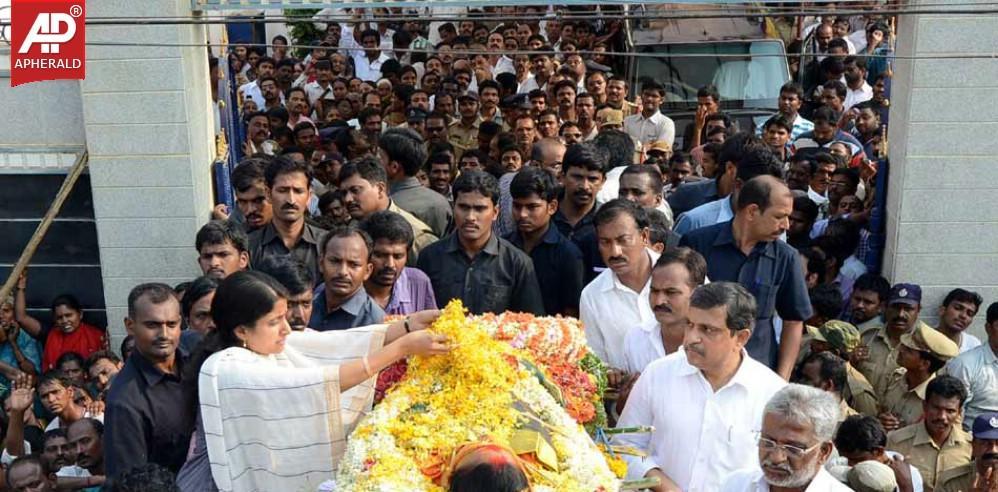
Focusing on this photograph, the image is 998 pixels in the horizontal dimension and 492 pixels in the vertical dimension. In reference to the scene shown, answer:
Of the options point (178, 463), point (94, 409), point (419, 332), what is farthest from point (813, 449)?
point (94, 409)

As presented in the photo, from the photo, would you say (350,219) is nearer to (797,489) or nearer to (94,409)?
(94,409)

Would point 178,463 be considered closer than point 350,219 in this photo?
Yes

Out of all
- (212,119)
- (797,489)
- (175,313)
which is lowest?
(797,489)

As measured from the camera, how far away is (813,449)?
166 inches

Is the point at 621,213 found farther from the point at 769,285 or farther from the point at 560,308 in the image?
the point at 560,308

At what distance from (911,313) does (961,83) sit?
5.53 feet

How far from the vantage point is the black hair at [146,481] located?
462 cm

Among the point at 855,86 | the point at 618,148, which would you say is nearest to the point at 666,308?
the point at 618,148

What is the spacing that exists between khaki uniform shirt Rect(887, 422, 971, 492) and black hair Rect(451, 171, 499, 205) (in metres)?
2.81

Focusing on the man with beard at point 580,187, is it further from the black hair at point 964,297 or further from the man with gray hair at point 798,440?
the man with gray hair at point 798,440

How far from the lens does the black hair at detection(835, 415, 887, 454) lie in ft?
20.9

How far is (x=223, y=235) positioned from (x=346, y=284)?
1.20 meters

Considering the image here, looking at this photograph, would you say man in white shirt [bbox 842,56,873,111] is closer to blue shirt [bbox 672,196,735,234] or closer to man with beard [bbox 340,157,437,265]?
blue shirt [bbox 672,196,735,234]

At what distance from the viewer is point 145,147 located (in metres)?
8.79
